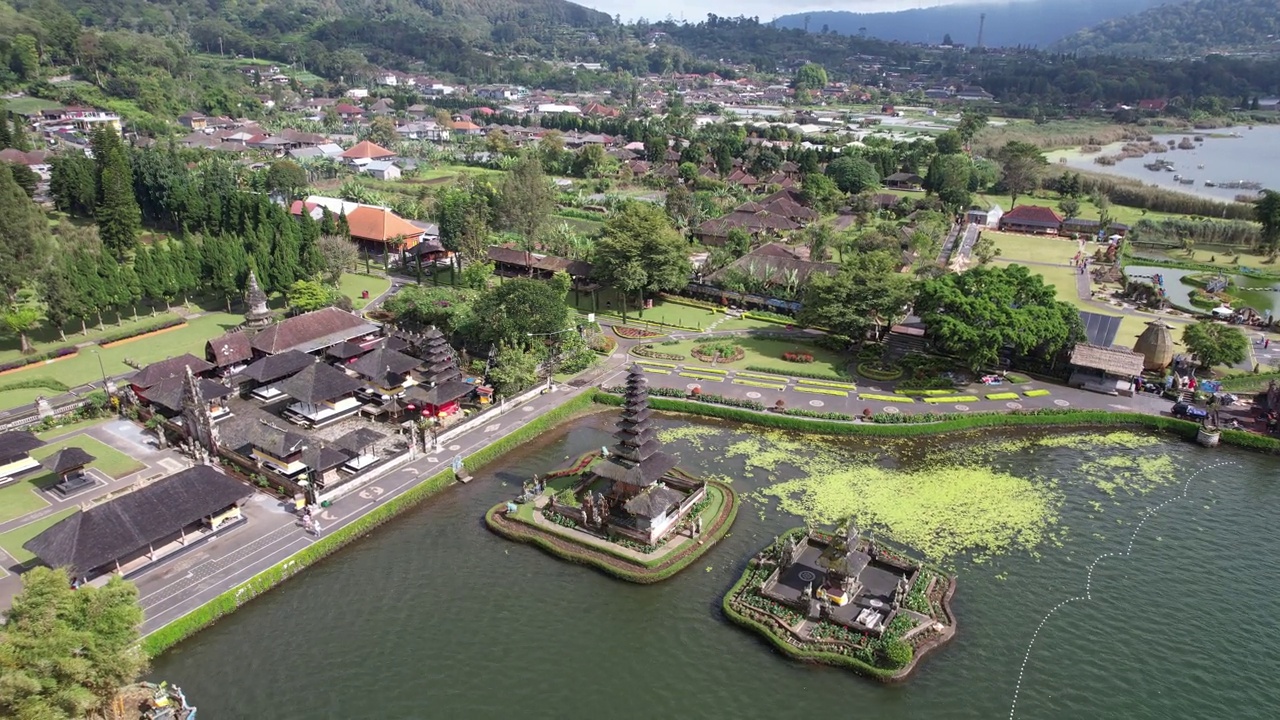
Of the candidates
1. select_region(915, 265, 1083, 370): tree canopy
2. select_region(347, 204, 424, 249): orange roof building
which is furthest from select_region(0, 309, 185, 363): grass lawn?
select_region(915, 265, 1083, 370): tree canopy

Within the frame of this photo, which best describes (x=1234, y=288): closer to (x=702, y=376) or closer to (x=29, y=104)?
(x=702, y=376)

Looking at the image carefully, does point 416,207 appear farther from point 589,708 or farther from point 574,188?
point 589,708

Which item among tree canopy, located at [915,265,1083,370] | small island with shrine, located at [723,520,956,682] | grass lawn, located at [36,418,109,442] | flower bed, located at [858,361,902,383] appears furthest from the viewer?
flower bed, located at [858,361,902,383]

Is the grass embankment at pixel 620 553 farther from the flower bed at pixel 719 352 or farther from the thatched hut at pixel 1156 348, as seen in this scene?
the thatched hut at pixel 1156 348

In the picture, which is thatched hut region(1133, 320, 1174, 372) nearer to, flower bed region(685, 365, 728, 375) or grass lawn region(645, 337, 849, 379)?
grass lawn region(645, 337, 849, 379)

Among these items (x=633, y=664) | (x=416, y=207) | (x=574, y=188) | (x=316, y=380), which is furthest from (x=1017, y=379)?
(x=574, y=188)

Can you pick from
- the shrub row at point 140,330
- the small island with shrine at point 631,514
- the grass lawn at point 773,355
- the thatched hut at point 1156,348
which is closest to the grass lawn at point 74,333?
the shrub row at point 140,330

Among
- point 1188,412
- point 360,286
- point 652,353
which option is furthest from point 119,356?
point 1188,412
